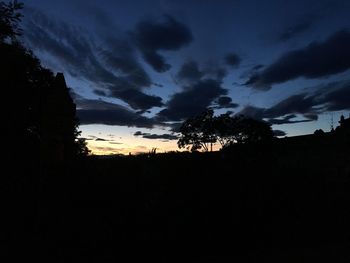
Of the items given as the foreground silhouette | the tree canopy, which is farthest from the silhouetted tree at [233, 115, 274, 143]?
the foreground silhouette

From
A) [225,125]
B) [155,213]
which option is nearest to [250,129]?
[225,125]

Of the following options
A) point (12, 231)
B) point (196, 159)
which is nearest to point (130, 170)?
point (196, 159)

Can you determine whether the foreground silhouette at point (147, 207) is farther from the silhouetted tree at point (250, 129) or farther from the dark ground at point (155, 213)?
the silhouetted tree at point (250, 129)

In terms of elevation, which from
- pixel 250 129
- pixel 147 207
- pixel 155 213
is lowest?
pixel 155 213

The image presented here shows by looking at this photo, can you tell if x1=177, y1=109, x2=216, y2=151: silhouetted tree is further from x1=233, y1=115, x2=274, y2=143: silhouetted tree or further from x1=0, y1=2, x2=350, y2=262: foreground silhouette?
x1=0, y1=2, x2=350, y2=262: foreground silhouette

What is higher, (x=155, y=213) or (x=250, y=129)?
(x=250, y=129)

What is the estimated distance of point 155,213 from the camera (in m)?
10.9

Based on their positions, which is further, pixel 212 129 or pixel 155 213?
pixel 212 129

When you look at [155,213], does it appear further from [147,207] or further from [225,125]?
[225,125]

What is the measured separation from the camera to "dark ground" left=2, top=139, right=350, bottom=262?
10.4 meters

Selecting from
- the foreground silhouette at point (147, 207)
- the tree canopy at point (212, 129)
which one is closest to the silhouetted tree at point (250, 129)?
the tree canopy at point (212, 129)

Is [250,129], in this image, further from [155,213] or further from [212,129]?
[155,213]

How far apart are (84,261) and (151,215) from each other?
7.44 ft

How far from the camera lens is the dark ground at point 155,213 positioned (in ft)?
34.0
